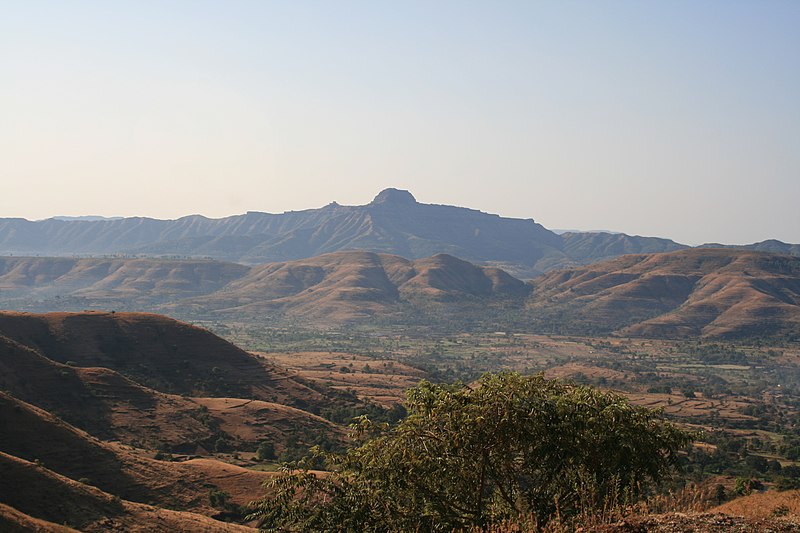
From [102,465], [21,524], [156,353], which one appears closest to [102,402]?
[102,465]

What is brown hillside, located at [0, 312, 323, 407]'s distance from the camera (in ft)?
271

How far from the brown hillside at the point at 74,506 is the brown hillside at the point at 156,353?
42.5 meters

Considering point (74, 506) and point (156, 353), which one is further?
point (156, 353)

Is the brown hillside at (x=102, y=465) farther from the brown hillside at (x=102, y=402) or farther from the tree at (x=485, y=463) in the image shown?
the tree at (x=485, y=463)

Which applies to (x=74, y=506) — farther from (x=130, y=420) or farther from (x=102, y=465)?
(x=130, y=420)

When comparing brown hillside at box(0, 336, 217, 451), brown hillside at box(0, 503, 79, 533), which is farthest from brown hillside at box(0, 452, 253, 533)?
brown hillside at box(0, 336, 217, 451)

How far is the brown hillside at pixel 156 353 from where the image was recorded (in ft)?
271

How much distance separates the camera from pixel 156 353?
90125mm

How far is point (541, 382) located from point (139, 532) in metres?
27.8

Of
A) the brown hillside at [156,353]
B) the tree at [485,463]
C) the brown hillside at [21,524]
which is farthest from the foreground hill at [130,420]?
the tree at [485,463]

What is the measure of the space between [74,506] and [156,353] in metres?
55.0

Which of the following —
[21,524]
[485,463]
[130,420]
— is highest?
[485,463]

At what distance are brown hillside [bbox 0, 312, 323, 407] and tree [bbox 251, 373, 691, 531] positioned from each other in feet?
225

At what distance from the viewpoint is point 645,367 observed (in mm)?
177250
